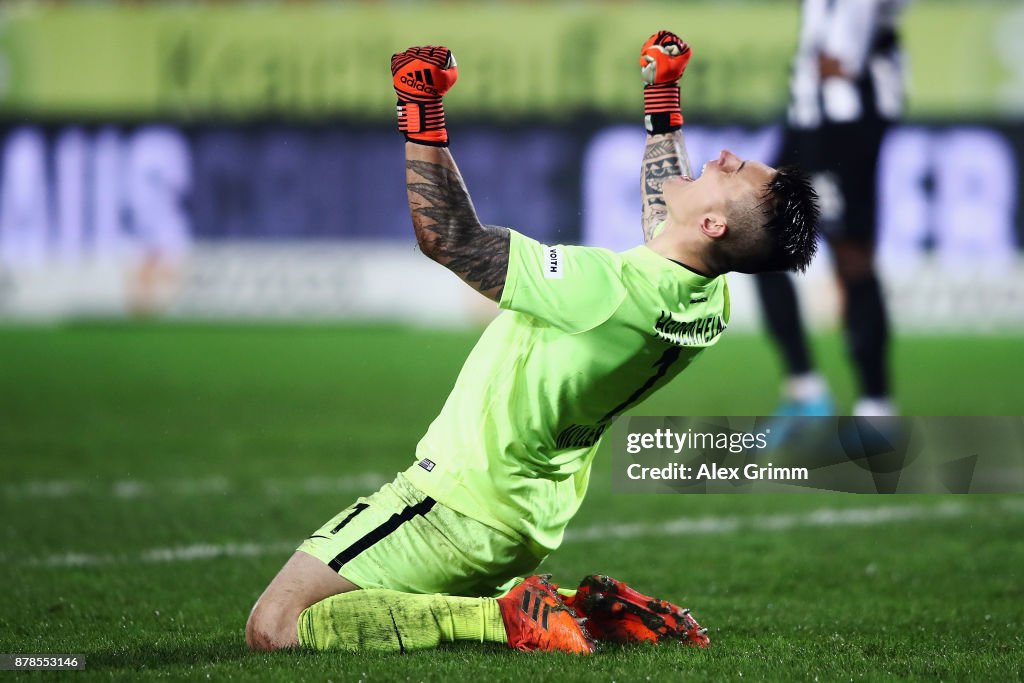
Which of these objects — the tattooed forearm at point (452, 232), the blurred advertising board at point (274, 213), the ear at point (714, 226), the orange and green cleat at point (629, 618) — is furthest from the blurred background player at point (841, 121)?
the blurred advertising board at point (274, 213)

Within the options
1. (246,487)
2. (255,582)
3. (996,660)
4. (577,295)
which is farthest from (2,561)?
(996,660)

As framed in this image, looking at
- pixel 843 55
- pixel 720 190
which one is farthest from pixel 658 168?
pixel 843 55

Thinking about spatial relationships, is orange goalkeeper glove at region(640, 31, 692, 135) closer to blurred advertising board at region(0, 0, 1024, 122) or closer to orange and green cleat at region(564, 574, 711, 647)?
orange and green cleat at region(564, 574, 711, 647)

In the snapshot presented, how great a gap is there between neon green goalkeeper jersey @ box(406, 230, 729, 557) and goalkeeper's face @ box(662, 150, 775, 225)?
5.7 inches

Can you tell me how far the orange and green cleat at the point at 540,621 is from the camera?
11.6 ft

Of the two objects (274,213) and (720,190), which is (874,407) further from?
(274,213)

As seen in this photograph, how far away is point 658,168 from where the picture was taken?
13.6 feet

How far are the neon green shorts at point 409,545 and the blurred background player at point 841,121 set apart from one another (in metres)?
4.57

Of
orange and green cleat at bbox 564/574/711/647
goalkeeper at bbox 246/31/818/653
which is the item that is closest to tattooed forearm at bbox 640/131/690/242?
goalkeeper at bbox 246/31/818/653

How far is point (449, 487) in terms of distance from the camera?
141 inches

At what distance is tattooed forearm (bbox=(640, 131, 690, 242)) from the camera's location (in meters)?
4.05

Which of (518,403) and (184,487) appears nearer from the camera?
(518,403)

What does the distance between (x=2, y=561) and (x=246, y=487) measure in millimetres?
1786

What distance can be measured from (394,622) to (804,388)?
488 centimetres
